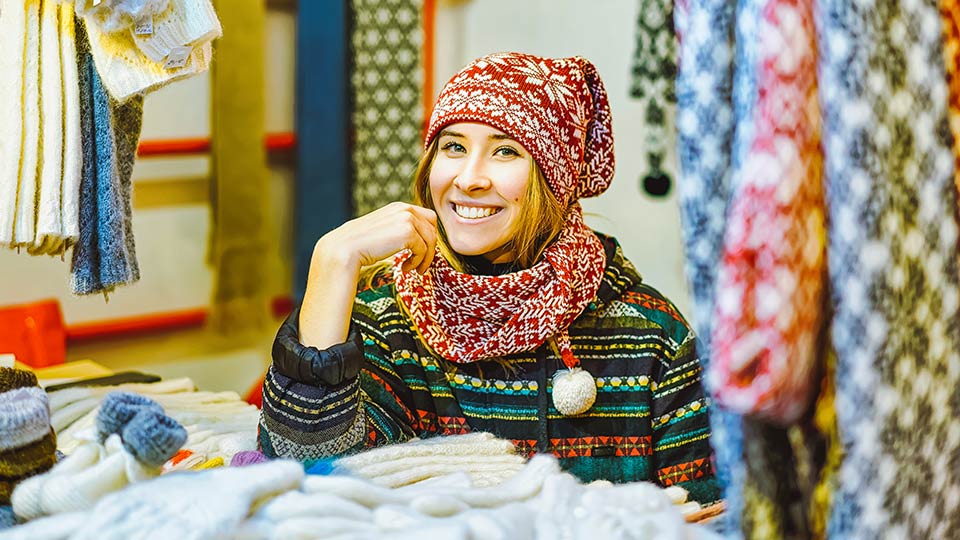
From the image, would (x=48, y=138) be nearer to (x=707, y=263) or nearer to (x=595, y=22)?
(x=707, y=263)

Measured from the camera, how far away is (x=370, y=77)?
3.64 metres

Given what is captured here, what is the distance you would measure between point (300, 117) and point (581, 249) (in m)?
2.02

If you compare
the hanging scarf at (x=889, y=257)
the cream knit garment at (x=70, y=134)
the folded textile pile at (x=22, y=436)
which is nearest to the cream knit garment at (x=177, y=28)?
the cream knit garment at (x=70, y=134)

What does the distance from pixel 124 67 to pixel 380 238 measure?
0.40 metres

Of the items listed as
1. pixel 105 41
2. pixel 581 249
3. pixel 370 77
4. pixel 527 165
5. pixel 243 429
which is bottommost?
pixel 243 429

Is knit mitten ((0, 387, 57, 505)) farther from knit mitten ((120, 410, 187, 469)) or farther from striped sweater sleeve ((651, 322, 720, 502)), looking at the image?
striped sweater sleeve ((651, 322, 720, 502))

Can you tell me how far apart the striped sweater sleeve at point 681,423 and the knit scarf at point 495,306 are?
15 centimetres

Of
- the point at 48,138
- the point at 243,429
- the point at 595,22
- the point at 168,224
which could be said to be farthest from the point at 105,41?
the point at 595,22

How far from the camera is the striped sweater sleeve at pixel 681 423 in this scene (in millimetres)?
1722

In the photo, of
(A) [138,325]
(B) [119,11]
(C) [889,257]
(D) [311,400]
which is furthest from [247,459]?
(A) [138,325]

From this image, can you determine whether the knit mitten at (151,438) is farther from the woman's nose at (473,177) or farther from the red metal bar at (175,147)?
the red metal bar at (175,147)

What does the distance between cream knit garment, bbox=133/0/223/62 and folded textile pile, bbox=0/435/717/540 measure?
1.81 ft

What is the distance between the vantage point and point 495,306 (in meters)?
1.78

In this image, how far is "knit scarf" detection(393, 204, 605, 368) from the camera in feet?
5.77
